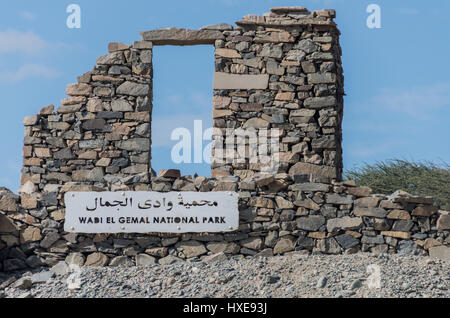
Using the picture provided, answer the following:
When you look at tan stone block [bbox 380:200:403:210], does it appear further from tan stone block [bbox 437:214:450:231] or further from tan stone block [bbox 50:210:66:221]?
tan stone block [bbox 50:210:66:221]

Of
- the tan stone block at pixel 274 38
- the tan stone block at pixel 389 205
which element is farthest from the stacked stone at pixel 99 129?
the tan stone block at pixel 389 205

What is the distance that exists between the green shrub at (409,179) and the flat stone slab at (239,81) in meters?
5.74

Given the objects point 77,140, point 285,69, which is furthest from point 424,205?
point 77,140

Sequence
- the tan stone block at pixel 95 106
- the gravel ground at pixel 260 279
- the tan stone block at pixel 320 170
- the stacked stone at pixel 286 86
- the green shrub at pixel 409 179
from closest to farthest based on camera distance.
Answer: the gravel ground at pixel 260 279
the tan stone block at pixel 320 170
the stacked stone at pixel 286 86
the tan stone block at pixel 95 106
the green shrub at pixel 409 179

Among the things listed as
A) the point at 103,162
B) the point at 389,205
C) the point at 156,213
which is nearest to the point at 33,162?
the point at 103,162

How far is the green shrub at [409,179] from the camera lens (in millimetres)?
14975

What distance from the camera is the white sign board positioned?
9414mm

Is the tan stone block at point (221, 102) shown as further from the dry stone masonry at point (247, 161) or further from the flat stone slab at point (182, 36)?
the flat stone slab at point (182, 36)

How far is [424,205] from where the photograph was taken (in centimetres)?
959

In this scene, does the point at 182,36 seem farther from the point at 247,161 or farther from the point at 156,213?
the point at 156,213

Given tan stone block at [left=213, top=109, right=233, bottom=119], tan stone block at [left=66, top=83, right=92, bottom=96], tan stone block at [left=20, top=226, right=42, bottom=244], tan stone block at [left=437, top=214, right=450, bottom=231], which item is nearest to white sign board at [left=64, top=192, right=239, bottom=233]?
tan stone block at [left=20, top=226, right=42, bottom=244]
